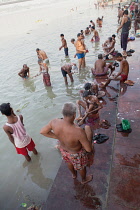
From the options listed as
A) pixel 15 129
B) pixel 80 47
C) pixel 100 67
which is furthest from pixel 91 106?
pixel 80 47

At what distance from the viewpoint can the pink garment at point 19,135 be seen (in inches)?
134

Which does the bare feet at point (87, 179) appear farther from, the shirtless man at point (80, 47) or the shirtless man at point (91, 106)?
the shirtless man at point (80, 47)

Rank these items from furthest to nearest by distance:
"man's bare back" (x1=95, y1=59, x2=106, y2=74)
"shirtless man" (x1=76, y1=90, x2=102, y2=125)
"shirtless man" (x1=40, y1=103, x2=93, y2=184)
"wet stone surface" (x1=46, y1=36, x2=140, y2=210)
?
"man's bare back" (x1=95, y1=59, x2=106, y2=74), "shirtless man" (x1=76, y1=90, x2=102, y2=125), "wet stone surface" (x1=46, y1=36, x2=140, y2=210), "shirtless man" (x1=40, y1=103, x2=93, y2=184)

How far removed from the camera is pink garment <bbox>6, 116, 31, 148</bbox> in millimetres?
3400

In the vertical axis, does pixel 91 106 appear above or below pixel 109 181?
above

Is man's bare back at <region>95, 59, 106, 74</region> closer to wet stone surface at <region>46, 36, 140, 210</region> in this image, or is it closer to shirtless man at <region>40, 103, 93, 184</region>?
wet stone surface at <region>46, 36, 140, 210</region>

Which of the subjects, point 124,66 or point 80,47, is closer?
point 124,66

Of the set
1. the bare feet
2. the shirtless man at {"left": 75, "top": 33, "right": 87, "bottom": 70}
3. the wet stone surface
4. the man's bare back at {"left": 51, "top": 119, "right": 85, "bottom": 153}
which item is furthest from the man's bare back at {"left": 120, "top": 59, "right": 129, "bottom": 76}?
the man's bare back at {"left": 51, "top": 119, "right": 85, "bottom": 153}

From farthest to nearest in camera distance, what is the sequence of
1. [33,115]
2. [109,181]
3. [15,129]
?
[33,115]
[15,129]
[109,181]

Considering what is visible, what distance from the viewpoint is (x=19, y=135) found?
354cm

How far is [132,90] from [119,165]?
3200 millimetres

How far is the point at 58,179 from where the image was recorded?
125 inches

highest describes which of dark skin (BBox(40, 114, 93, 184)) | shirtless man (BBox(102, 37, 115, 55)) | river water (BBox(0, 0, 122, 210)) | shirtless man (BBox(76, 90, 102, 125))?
dark skin (BBox(40, 114, 93, 184))

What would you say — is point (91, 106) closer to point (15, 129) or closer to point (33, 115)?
point (15, 129)
